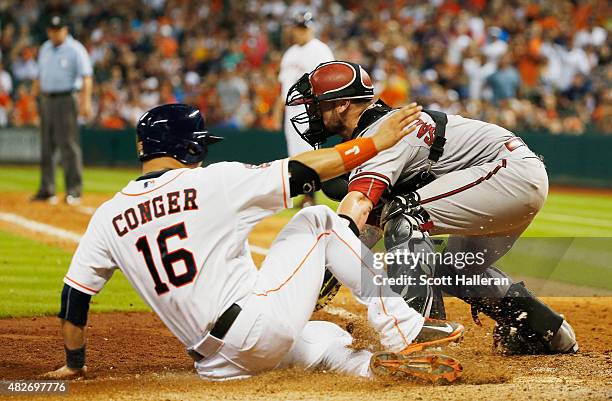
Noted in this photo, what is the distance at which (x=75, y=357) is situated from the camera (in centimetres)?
511

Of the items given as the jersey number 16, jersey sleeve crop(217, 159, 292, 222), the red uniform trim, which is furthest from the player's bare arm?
the red uniform trim

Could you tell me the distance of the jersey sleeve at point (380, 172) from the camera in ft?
17.7

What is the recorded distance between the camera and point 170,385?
199 inches

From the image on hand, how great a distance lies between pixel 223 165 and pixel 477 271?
1.94 meters

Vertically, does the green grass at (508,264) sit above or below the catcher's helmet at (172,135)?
below

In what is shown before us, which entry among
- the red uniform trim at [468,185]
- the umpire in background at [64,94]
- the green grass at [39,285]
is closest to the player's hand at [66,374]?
the red uniform trim at [468,185]

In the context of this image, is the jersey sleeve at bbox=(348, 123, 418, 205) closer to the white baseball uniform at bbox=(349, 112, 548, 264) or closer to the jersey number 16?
the white baseball uniform at bbox=(349, 112, 548, 264)

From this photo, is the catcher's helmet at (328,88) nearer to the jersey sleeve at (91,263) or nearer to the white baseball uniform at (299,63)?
the jersey sleeve at (91,263)

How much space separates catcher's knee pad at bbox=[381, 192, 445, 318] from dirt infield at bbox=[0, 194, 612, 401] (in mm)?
457

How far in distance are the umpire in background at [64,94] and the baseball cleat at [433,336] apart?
31.1ft

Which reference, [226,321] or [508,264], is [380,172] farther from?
[508,264]

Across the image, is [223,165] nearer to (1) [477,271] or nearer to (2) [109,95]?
(1) [477,271]

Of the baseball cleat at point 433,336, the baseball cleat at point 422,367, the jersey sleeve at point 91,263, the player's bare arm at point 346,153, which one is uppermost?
the player's bare arm at point 346,153

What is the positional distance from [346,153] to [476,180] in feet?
4.21
